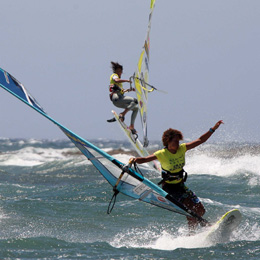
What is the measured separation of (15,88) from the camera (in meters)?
6.90

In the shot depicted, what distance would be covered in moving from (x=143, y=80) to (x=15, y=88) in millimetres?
5562

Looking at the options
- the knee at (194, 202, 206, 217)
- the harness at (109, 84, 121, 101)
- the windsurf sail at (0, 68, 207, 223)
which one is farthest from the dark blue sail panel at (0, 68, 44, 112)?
the harness at (109, 84, 121, 101)

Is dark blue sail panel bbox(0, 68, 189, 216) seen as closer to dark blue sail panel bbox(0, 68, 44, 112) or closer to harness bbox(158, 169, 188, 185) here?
dark blue sail panel bbox(0, 68, 44, 112)

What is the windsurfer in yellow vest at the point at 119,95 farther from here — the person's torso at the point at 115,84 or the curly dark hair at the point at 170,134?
the curly dark hair at the point at 170,134

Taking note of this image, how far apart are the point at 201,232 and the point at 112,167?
1.40 m

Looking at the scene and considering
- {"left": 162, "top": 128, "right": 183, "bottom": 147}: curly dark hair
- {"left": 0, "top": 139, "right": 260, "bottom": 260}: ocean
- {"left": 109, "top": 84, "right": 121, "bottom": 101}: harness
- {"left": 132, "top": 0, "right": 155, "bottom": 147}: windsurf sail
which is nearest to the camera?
{"left": 162, "top": 128, "right": 183, "bottom": 147}: curly dark hair

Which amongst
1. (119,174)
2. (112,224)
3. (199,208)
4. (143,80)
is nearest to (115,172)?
(119,174)

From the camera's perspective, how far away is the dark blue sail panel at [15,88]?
6.73m

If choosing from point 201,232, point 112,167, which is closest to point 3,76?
point 112,167

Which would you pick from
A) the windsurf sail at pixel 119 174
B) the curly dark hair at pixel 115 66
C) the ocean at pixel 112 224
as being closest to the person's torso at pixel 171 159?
the windsurf sail at pixel 119 174

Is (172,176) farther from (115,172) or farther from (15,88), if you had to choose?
(15,88)

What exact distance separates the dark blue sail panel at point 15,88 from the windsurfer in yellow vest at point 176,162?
169 centimetres

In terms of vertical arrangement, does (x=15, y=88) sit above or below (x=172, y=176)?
above

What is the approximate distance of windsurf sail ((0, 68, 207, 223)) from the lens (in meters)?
6.18
